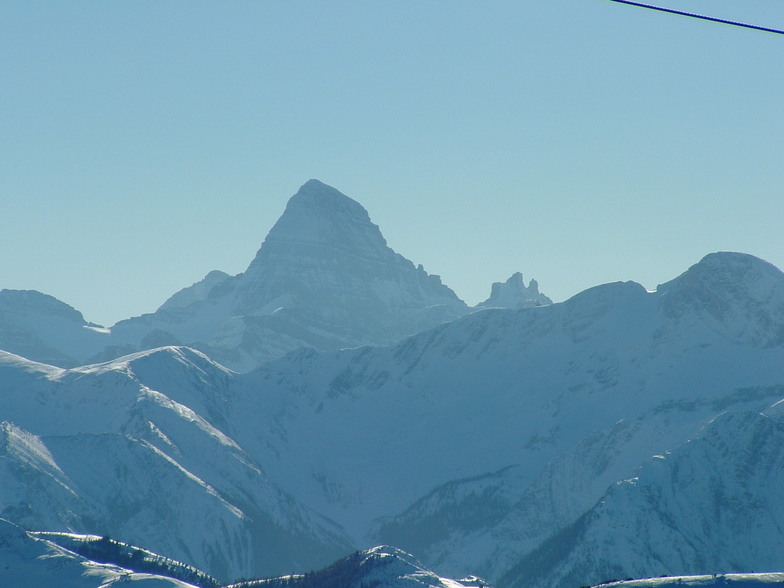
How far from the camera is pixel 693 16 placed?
7956cm

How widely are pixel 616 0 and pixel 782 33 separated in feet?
28.8

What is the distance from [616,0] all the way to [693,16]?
14.1 feet

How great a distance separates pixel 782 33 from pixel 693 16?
477 centimetres

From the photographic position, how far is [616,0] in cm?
7900

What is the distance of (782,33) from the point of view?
255 ft
